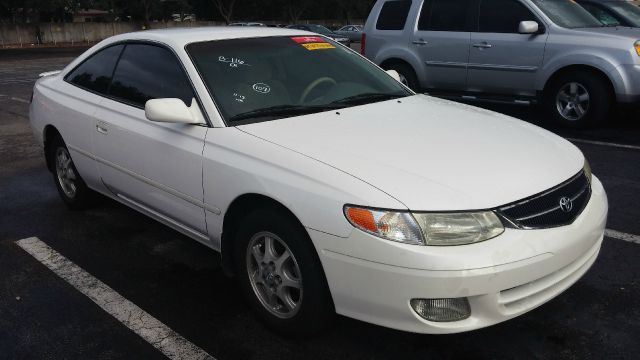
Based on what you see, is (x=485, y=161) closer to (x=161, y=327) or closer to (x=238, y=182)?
(x=238, y=182)

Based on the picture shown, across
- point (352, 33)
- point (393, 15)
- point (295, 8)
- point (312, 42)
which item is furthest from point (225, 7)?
point (312, 42)

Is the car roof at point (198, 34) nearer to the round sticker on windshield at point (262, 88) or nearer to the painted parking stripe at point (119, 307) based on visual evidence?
the round sticker on windshield at point (262, 88)

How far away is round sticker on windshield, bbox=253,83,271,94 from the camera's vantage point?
3.43m

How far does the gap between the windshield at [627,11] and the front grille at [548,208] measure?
→ 24.2ft

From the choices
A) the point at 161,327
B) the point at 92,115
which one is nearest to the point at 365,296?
the point at 161,327

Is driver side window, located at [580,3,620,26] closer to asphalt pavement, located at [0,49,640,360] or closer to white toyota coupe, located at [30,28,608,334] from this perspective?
asphalt pavement, located at [0,49,640,360]

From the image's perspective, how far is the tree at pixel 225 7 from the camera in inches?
2286

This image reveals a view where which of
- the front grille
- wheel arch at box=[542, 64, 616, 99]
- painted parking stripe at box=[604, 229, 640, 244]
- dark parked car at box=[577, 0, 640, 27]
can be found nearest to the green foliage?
dark parked car at box=[577, 0, 640, 27]

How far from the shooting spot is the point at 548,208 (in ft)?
8.58

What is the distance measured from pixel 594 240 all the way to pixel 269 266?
1579mm

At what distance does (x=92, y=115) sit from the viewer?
161 inches

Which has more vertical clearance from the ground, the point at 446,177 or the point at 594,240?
the point at 446,177

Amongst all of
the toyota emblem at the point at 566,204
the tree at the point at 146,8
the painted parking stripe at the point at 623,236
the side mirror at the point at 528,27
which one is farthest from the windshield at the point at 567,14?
the tree at the point at 146,8

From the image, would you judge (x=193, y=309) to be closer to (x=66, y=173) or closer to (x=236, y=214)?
(x=236, y=214)
